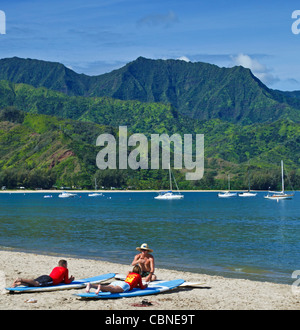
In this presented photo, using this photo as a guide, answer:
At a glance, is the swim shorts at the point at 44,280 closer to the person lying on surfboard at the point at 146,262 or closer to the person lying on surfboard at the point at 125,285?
the person lying on surfboard at the point at 125,285

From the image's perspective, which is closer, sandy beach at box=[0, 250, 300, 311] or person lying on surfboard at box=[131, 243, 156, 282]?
sandy beach at box=[0, 250, 300, 311]

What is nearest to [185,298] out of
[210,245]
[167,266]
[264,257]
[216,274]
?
[216,274]

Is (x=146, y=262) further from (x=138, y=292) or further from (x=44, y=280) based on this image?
(x=44, y=280)

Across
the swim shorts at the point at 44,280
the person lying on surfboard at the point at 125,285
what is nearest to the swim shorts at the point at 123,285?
the person lying on surfboard at the point at 125,285

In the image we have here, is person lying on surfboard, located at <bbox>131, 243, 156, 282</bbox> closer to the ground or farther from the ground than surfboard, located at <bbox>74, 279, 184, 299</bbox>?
farther from the ground

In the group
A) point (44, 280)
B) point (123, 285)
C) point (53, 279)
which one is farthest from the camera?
point (53, 279)

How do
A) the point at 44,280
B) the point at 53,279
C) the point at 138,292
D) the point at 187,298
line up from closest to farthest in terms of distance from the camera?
the point at 138,292 → the point at 187,298 → the point at 44,280 → the point at 53,279

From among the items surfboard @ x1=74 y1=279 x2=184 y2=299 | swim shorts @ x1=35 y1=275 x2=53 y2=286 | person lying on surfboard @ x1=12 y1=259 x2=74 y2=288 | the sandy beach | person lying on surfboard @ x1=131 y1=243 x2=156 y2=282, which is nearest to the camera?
the sandy beach

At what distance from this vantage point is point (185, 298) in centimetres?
1967

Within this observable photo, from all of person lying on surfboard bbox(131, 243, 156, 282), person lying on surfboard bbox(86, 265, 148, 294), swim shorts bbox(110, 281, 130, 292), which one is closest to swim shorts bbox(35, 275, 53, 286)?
person lying on surfboard bbox(86, 265, 148, 294)

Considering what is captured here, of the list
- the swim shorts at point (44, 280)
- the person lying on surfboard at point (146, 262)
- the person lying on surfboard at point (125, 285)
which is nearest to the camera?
the person lying on surfboard at point (125, 285)

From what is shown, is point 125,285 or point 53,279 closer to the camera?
point 125,285

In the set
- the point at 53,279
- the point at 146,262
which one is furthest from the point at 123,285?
the point at 53,279

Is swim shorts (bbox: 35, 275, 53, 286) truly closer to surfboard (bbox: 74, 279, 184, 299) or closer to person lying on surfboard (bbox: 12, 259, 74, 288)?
person lying on surfboard (bbox: 12, 259, 74, 288)
